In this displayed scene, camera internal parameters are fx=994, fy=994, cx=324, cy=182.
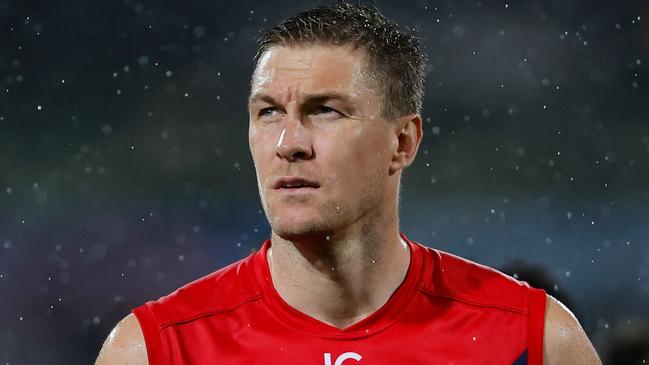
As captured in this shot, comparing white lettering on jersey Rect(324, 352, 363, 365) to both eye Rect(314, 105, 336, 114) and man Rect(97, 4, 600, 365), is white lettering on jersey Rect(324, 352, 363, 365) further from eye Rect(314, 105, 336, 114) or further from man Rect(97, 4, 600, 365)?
eye Rect(314, 105, 336, 114)

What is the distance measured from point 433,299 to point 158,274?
8.31 feet

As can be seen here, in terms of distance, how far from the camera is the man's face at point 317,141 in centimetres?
246

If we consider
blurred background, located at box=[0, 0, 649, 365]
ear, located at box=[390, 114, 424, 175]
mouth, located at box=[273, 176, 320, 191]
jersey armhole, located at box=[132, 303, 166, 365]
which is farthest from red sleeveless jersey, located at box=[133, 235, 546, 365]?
blurred background, located at box=[0, 0, 649, 365]

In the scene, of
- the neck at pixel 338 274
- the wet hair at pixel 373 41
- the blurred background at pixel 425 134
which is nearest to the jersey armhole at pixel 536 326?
the neck at pixel 338 274

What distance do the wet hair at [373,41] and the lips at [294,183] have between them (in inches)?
12.9

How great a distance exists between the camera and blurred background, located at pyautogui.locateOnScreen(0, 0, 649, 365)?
5164 millimetres

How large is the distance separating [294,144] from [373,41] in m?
0.45

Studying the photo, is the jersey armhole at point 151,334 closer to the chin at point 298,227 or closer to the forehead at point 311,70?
the chin at point 298,227

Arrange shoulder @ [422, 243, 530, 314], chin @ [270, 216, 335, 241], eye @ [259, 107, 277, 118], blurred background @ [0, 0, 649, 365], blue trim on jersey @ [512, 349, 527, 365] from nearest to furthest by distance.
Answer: chin @ [270, 216, 335, 241], eye @ [259, 107, 277, 118], blue trim on jersey @ [512, 349, 527, 365], shoulder @ [422, 243, 530, 314], blurred background @ [0, 0, 649, 365]

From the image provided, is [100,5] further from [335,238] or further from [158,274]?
[335,238]

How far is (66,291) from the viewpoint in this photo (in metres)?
4.94

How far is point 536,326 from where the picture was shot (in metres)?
2.74

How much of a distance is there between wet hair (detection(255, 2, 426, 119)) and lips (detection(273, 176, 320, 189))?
327 millimetres

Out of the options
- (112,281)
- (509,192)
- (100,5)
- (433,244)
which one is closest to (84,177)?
(112,281)
